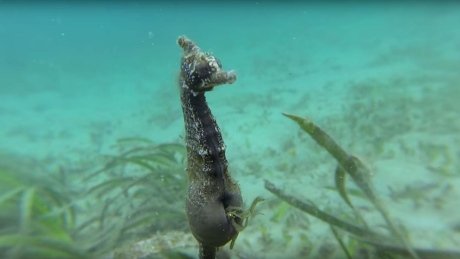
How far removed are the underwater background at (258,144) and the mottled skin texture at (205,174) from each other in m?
0.22

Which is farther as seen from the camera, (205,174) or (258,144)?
(258,144)

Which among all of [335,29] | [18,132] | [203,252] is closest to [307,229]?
[203,252]

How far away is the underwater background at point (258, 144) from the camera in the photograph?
3236 mm

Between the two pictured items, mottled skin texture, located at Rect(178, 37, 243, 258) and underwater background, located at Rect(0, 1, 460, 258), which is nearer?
mottled skin texture, located at Rect(178, 37, 243, 258)

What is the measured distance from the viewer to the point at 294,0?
35.9 meters

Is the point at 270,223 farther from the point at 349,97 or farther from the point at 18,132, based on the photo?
the point at 18,132

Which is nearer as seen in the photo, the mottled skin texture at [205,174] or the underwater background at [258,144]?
the mottled skin texture at [205,174]

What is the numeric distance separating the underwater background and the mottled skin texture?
223 millimetres

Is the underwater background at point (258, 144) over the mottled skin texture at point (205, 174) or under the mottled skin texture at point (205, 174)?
under

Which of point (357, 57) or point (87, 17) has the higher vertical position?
point (357, 57)

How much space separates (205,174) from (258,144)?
5.11m

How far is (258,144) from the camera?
676 centimetres

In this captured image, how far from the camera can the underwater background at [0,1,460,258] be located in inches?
127

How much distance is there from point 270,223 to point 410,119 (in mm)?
4438
